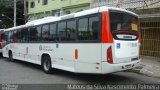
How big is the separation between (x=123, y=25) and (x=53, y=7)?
2031 cm

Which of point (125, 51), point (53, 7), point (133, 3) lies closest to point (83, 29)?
point (125, 51)

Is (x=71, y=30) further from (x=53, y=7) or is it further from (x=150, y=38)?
(x=53, y=7)

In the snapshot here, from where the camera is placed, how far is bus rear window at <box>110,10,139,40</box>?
8.36 m

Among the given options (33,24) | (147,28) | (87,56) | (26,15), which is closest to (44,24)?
(33,24)

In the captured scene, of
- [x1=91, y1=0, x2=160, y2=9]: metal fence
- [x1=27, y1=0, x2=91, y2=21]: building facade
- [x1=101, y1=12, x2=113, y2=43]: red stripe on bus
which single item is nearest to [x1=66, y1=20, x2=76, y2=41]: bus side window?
[x1=101, y1=12, x2=113, y2=43]: red stripe on bus

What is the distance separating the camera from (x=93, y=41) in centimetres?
845

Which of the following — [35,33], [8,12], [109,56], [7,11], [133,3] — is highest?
[7,11]

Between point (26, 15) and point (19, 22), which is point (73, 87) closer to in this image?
point (26, 15)

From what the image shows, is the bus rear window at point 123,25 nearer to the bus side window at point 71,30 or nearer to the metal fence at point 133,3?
the bus side window at point 71,30

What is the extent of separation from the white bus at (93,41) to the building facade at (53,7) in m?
12.1

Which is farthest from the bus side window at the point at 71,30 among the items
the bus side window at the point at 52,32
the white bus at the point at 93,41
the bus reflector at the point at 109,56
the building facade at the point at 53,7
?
the building facade at the point at 53,7

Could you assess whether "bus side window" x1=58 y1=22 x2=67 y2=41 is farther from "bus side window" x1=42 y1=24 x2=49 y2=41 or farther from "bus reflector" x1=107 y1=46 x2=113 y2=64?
"bus reflector" x1=107 y1=46 x2=113 y2=64

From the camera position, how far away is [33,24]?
13.2 metres

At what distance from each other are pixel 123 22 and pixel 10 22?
106 feet
